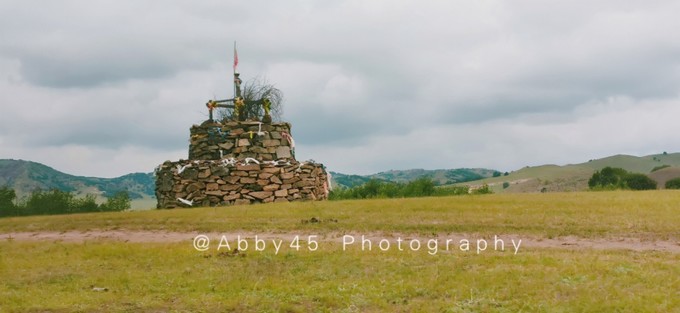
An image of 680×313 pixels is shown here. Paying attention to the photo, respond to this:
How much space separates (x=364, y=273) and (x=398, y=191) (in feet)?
56.4

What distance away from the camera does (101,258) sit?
12.4 metres

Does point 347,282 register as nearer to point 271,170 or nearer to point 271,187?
point 271,187

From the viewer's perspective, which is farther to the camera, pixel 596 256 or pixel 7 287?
pixel 596 256

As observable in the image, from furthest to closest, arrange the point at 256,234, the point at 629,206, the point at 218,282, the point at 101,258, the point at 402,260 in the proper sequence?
the point at 629,206 → the point at 256,234 → the point at 101,258 → the point at 402,260 → the point at 218,282

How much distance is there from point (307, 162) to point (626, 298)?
19.1 meters

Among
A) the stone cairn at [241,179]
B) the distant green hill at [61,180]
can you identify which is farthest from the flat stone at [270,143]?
the distant green hill at [61,180]

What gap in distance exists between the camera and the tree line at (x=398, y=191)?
26719mm

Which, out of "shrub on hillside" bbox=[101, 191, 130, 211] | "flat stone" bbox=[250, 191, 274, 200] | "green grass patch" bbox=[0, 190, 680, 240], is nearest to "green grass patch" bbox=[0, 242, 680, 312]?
"green grass patch" bbox=[0, 190, 680, 240]

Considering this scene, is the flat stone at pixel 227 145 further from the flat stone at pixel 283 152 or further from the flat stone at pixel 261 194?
the flat stone at pixel 261 194

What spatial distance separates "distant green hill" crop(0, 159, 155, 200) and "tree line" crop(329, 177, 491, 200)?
8276 cm

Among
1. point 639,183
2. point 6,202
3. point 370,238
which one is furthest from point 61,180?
point 370,238

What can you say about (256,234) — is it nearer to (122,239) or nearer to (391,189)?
(122,239)

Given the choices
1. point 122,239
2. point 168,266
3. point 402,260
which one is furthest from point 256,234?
point 402,260

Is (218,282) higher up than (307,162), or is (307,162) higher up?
(307,162)
